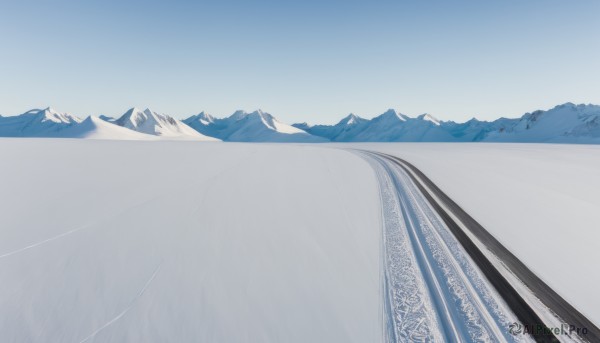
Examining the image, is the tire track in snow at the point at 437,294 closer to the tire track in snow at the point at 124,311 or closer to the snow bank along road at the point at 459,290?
the snow bank along road at the point at 459,290

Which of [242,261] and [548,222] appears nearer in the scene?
[242,261]

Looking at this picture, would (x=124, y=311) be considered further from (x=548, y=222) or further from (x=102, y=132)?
(x=102, y=132)

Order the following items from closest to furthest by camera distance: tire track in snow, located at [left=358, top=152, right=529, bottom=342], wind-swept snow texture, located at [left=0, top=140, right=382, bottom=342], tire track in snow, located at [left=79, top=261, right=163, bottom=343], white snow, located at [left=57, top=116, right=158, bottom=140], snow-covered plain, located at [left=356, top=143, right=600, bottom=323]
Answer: tire track in snow, located at [left=358, top=152, right=529, bottom=342] → tire track in snow, located at [left=79, top=261, right=163, bottom=343] → wind-swept snow texture, located at [left=0, top=140, right=382, bottom=342] → snow-covered plain, located at [left=356, top=143, right=600, bottom=323] → white snow, located at [left=57, top=116, right=158, bottom=140]

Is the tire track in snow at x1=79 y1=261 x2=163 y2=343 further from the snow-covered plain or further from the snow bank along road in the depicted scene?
the snow-covered plain

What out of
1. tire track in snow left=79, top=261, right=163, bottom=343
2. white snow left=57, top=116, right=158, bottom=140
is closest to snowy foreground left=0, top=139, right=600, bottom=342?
tire track in snow left=79, top=261, right=163, bottom=343

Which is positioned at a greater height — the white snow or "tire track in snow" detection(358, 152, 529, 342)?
the white snow

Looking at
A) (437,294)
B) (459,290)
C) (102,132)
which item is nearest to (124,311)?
(437,294)
